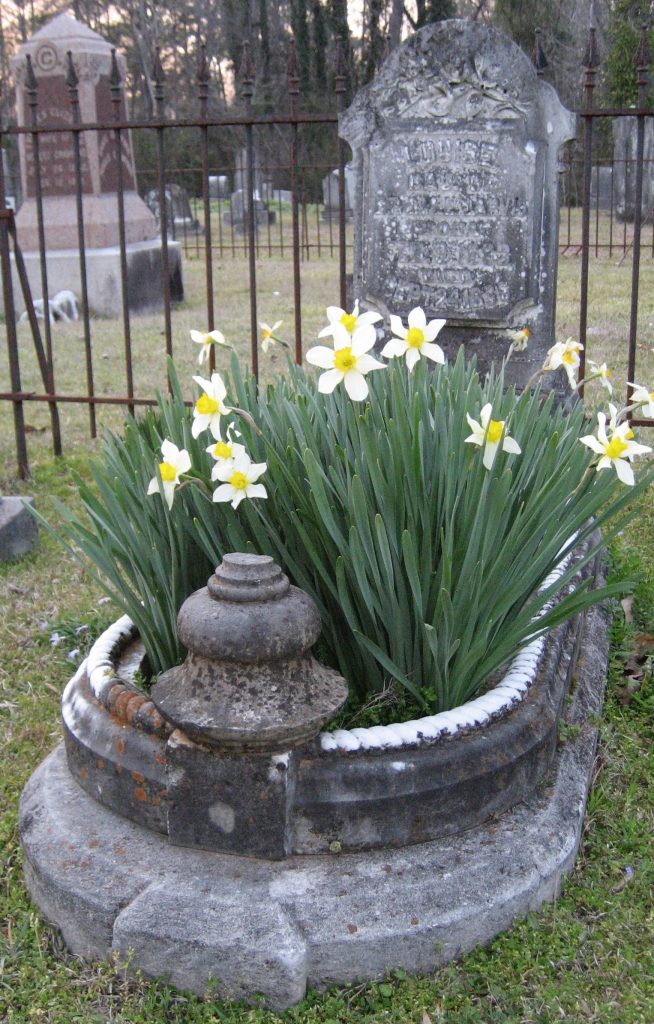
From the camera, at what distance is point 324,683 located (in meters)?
1.98

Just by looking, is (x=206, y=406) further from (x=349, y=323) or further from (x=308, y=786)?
(x=308, y=786)

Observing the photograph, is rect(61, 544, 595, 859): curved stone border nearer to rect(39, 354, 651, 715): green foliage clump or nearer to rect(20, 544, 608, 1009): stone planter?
rect(20, 544, 608, 1009): stone planter

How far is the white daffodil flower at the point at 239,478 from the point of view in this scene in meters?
2.00

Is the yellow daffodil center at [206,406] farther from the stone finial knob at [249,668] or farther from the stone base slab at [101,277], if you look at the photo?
the stone base slab at [101,277]

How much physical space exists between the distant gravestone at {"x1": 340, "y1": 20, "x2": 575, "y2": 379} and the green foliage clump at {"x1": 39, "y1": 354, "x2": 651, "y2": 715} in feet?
5.18

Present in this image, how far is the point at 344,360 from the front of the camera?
197 cm

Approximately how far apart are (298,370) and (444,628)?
3.04 feet

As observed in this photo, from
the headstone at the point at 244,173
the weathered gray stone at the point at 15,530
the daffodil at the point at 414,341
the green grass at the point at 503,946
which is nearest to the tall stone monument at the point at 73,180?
the headstone at the point at 244,173

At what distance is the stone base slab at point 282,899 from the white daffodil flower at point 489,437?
0.72 meters

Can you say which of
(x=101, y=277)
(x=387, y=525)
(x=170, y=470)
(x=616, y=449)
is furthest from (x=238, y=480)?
(x=101, y=277)

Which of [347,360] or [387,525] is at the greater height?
[347,360]

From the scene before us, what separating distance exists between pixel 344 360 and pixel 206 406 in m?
0.29

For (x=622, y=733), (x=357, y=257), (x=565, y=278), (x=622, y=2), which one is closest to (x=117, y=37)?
(x=622, y=2)

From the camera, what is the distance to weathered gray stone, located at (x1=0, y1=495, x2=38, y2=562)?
400 centimetres
